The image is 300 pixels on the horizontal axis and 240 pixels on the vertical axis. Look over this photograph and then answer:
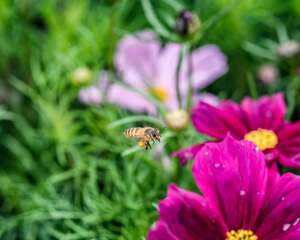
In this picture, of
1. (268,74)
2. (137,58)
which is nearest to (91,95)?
(137,58)

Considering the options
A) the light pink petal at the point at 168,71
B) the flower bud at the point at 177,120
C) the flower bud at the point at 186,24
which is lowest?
the flower bud at the point at 177,120

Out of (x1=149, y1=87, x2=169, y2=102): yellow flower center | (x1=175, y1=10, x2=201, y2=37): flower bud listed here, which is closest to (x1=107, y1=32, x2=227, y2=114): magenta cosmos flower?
(x1=149, y1=87, x2=169, y2=102): yellow flower center

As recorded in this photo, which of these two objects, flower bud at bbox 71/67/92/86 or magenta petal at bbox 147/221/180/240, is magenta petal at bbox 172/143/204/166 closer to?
magenta petal at bbox 147/221/180/240

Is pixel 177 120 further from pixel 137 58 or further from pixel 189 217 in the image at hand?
pixel 137 58

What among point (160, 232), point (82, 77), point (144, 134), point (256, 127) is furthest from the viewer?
point (82, 77)

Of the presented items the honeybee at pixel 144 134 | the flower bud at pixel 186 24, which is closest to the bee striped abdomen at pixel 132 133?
the honeybee at pixel 144 134

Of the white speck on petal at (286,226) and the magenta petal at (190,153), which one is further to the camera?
the magenta petal at (190,153)

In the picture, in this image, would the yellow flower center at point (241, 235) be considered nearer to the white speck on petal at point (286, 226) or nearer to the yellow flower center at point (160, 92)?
the white speck on petal at point (286, 226)
